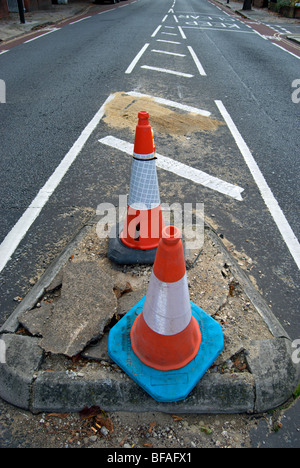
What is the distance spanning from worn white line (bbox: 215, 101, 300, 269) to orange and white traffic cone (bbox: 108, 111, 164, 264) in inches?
58.0

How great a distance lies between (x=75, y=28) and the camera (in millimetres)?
16016

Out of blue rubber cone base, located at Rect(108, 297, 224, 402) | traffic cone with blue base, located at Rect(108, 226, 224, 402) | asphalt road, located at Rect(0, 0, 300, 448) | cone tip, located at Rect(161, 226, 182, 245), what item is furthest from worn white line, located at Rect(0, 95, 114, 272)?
cone tip, located at Rect(161, 226, 182, 245)

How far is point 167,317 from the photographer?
2.19 m

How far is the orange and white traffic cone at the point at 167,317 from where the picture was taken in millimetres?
2074

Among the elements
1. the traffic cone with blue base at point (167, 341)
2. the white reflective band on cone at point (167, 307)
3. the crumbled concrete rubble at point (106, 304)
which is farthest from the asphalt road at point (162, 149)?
the white reflective band on cone at point (167, 307)

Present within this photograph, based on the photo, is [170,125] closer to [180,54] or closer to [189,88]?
[189,88]

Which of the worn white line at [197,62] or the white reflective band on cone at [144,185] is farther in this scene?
the worn white line at [197,62]

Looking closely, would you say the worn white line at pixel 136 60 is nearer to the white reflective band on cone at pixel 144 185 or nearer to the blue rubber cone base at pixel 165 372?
the white reflective band on cone at pixel 144 185

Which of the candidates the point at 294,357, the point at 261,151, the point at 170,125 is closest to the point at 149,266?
the point at 294,357

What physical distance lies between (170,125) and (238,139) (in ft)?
4.06
